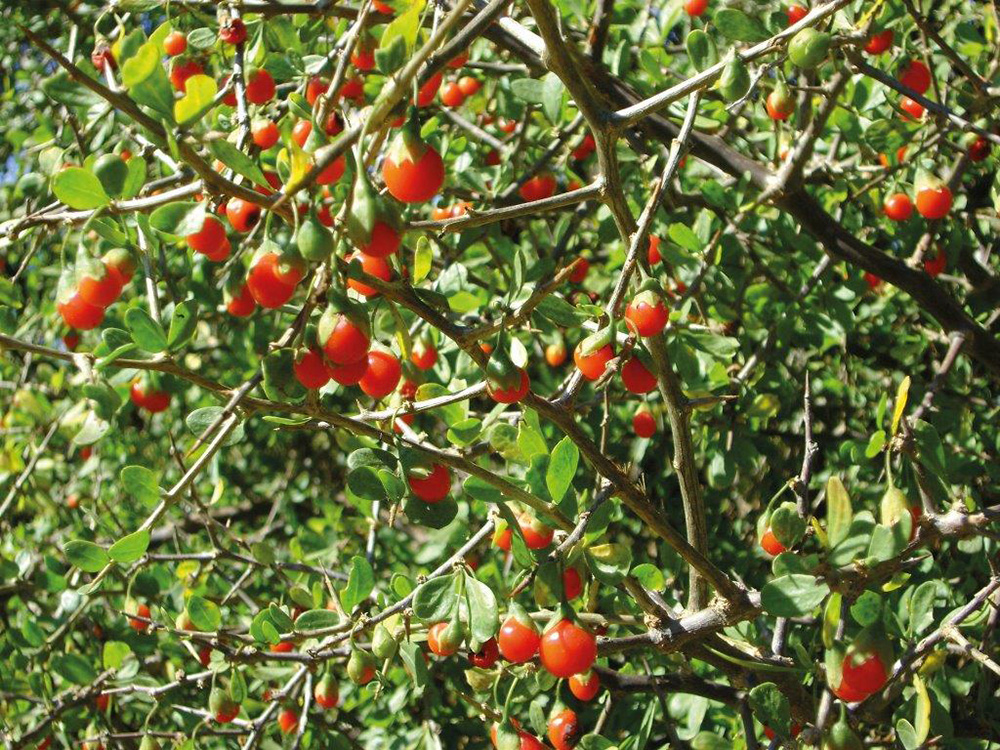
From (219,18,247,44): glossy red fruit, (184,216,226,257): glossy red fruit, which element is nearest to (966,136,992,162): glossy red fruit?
(219,18,247,44): glossy red fruit

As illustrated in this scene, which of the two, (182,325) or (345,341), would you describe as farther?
(182,325)

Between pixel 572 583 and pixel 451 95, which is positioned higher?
pixel 451 95

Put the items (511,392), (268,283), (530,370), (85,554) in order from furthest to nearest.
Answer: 1. (530,370)
2. (85,554)
3. (511,392)
4. (268,283)

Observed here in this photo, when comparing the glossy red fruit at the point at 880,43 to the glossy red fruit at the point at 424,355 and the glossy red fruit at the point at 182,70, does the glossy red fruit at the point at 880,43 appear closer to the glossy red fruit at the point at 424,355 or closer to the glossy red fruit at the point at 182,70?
the glossy red fruit at the point at 424,355

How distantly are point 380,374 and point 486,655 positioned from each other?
18.9 inches

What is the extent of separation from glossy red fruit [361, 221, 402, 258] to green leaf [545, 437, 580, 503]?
314mm

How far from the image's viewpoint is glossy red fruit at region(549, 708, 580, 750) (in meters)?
1.34

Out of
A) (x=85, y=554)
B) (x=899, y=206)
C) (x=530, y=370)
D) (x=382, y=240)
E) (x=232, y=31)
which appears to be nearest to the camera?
(x=382, y=240)

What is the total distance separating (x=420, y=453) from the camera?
1.11 metres

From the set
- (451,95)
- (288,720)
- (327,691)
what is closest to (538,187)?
(451,95)

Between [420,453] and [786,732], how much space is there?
58 centimetres

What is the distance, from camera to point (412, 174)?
2.98 feet

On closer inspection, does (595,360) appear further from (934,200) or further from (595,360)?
(934,200)

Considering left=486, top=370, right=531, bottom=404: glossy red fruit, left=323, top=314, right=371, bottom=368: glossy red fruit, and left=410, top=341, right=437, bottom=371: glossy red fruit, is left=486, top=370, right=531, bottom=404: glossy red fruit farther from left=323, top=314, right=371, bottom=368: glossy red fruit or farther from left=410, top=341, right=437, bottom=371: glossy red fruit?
left=410, top=341, right=437, bottom=371: glossy red fruit
